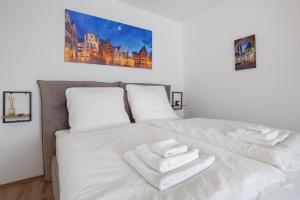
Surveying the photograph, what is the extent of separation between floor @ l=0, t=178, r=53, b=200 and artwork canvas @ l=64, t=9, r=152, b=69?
143cm

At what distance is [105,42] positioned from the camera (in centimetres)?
219

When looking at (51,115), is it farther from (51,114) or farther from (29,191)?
(29,191)

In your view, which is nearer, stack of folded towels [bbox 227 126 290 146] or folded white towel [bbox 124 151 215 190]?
folded white towel [bbox 124 151 215 190]

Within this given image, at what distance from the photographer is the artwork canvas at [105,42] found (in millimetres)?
1959

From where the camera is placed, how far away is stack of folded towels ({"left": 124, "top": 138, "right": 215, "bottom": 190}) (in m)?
0.61

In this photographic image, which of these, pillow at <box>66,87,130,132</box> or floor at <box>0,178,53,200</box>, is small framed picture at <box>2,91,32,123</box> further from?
floor at <box>0,178,53,200</box>

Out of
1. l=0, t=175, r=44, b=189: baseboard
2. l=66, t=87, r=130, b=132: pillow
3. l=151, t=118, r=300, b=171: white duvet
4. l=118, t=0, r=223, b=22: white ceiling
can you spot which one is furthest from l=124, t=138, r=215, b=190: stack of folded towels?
l=118, t=0, r=223, b=22: white ceiling

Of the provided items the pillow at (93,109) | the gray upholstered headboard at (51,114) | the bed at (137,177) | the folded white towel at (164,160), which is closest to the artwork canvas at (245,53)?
the bed at (137,177)

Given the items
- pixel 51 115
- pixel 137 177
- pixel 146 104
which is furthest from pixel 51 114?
pixel 137 177

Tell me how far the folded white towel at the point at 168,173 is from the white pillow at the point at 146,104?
3.84 feet

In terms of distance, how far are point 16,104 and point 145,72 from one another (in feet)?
5.59

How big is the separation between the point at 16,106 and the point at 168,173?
1.83 metres

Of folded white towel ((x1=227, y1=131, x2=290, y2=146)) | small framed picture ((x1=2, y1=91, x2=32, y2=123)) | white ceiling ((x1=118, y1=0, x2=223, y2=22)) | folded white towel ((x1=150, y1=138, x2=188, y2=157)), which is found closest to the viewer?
folded white towel ((x1=150, y1=138, x2=188, y2=157))

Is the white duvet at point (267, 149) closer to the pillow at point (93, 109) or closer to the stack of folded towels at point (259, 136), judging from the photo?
the stack of folded towels at point (259, 136)
